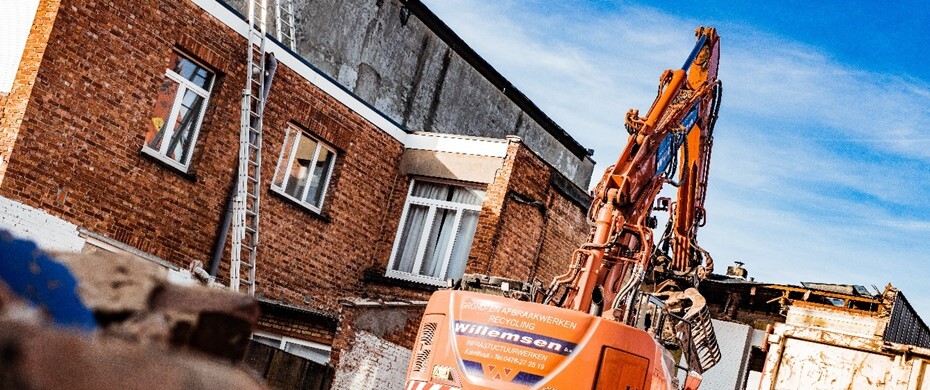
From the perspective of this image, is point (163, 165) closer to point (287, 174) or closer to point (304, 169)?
point (287, 174)

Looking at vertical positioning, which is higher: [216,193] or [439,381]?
[216,193]

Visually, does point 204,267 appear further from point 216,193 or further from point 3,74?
point 3,74

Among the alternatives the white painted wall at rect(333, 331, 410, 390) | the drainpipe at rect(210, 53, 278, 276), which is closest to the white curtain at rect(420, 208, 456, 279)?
the white painted wall at rect(333, 331, 410, 390)

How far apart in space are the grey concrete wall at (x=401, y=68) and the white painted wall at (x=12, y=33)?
6.36 metres

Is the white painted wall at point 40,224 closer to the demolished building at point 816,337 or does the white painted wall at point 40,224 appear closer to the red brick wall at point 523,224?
the red brick wall at point 523,224

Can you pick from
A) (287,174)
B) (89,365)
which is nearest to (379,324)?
(287,174)

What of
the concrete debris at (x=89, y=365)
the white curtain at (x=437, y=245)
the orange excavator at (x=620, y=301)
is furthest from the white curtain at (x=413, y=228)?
the concrete debris at (x=89, y=365)

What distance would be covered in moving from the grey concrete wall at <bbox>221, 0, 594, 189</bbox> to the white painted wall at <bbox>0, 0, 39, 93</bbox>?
6360 mm

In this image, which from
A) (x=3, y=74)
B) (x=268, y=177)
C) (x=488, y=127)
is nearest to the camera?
(x=3, y=74)

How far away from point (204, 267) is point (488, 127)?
40.9 feet

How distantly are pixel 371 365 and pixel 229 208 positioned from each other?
11.2ft

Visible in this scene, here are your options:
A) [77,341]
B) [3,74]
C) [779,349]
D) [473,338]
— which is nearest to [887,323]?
[779,349]

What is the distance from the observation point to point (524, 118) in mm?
29453

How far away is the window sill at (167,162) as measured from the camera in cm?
1537
